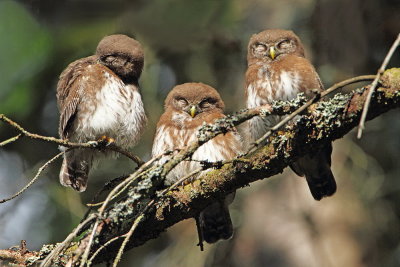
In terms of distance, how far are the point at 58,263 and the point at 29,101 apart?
4.82 metres

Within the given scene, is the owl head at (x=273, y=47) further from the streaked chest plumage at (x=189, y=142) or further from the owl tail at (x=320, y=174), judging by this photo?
the owl tail at (x=320, y=174)

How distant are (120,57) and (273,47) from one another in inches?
52.2

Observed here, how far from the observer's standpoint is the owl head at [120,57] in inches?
227

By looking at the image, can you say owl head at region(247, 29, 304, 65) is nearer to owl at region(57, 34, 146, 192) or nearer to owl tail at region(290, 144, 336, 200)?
owl tail at region(290, 144, 336, 200)

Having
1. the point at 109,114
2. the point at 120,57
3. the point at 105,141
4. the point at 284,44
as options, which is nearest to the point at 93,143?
the point at 105,141

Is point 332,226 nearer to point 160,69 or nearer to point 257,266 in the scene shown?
point 257,266

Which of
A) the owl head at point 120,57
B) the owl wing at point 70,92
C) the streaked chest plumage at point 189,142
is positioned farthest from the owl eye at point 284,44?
the owl wing at point 70,92

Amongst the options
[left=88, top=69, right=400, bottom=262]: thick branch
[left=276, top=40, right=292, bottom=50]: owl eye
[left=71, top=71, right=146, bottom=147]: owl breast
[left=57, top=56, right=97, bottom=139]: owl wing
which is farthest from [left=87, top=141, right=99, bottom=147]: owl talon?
[left=276, top=40, right=292, bottom=50]: owl eye

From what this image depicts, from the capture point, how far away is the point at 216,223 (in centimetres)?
557

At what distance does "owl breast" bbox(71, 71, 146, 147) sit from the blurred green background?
2721 mm

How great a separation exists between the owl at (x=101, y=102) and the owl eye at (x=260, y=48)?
1.02m

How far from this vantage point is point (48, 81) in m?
9.09

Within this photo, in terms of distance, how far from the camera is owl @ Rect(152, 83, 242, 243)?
5.34m

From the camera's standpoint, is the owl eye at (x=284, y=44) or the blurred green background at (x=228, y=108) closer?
the owl eye at (x=284, y=44)
